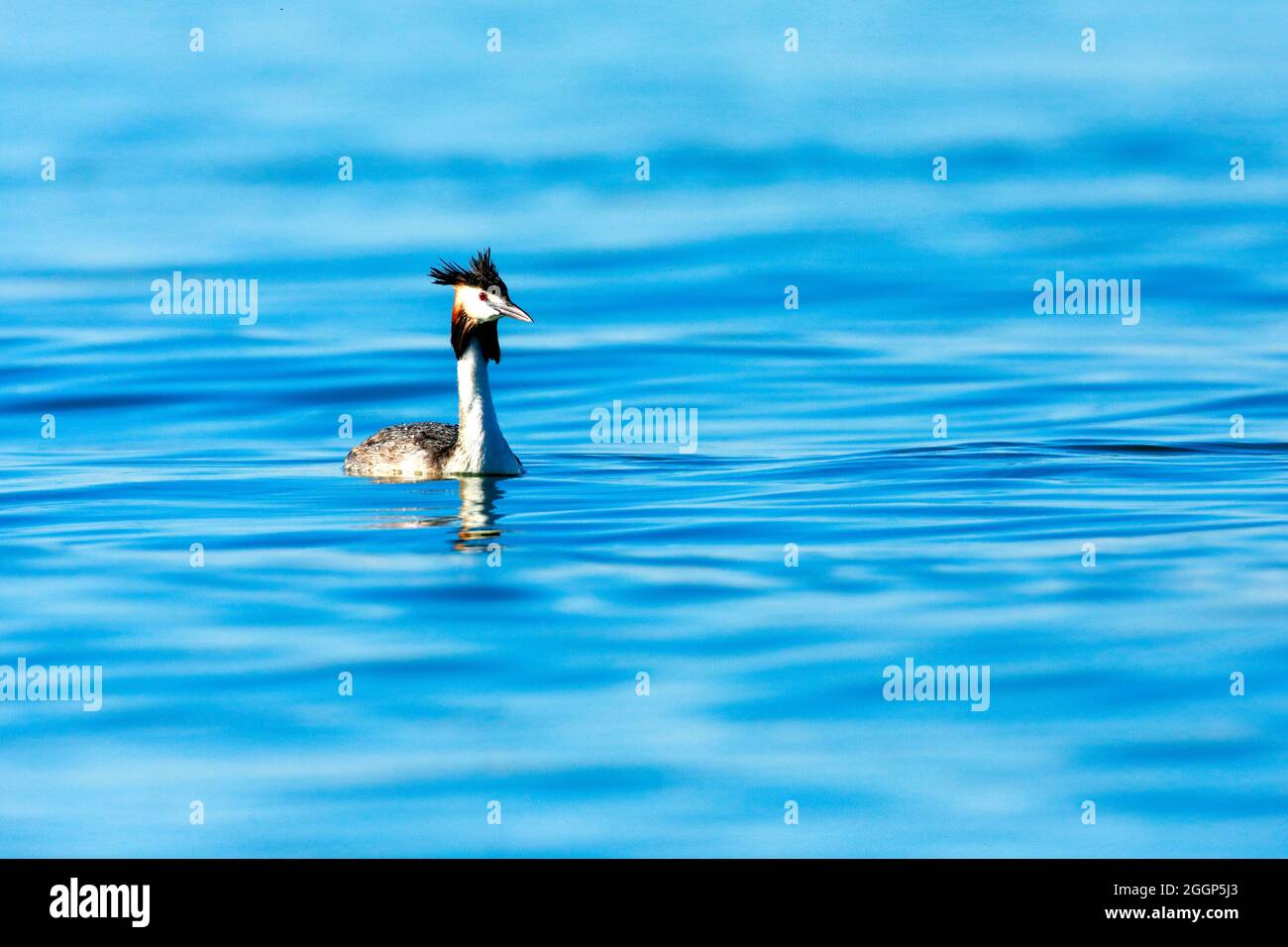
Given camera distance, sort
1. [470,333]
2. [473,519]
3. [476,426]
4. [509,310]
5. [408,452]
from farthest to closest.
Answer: [408,452]
[470,333]
[476,426]
[509,310]
[473,519]

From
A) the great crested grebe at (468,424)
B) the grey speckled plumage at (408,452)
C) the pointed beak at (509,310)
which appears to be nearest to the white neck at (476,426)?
the great crested grebe at (468,424)

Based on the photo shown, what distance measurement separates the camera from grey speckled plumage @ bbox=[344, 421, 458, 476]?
21.2 m

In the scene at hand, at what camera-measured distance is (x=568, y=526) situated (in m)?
18.6

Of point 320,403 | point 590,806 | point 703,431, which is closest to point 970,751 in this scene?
point 590,806

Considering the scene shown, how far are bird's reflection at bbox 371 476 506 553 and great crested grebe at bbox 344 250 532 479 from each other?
0.24 meters

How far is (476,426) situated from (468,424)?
0.31ft

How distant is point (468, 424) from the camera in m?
20.7

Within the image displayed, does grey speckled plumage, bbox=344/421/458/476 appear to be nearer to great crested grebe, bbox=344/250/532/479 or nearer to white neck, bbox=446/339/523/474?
great crested grebe, bbox=344/250/532/479

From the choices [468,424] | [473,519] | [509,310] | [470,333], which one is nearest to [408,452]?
[468,424]

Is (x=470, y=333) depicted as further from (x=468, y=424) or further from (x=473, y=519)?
(x=473, y=519)

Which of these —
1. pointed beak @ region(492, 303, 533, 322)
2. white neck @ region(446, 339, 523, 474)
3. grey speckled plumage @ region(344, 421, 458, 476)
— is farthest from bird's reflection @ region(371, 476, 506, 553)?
pointed beak @ region(492, 303, 533, 322)

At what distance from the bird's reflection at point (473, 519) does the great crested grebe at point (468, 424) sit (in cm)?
24

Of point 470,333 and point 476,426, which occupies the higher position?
point 470,333

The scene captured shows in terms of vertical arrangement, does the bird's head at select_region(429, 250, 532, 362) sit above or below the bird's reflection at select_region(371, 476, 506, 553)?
above
